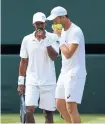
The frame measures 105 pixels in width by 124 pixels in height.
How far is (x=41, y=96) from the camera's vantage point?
296 inches

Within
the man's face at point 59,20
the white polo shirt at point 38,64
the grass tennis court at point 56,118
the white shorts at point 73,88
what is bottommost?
the grass tennis court at point 56,118

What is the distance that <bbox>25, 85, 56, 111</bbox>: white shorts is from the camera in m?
7.38

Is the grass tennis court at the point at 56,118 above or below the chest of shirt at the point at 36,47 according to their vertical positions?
below

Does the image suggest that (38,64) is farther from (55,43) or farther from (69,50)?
(69,50)

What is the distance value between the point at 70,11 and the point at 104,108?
6.57 ft

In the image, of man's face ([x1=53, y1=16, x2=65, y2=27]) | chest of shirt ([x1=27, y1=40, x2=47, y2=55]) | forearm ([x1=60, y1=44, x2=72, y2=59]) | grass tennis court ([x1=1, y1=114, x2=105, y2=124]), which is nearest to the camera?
forearm ([x1=60, y1=44, x2=72, y2=59])

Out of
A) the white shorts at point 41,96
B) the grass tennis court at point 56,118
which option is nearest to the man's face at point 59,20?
the white shorts at point 41,96

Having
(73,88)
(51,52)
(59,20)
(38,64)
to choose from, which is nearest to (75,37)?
(59,20)

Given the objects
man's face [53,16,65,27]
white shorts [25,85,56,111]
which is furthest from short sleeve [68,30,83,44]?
white shorts [25,85,56,111]

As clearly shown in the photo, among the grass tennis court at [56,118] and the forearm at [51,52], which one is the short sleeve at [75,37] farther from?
the grass tennis court at [56,118]

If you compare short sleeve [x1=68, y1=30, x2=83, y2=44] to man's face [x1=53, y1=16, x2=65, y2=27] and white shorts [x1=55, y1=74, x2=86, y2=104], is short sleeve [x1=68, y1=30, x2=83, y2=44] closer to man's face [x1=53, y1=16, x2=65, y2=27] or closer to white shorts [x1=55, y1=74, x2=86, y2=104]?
man's face [x1=53, y1=16, x2=65, y2=27]

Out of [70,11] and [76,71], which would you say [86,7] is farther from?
[76,71]

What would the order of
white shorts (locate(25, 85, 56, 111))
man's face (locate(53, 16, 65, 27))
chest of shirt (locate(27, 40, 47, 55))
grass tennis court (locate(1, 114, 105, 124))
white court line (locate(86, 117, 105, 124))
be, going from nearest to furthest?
man's face (locate(53, 16, 65, 27)), white shorts (locate(25, 85, 56, 111)), chest of shirt (locate(27, 40, 47, 55)), white court line (locate(86, 117, 105, 124)), grass tennis court (locate(1, 114, 105, 124))

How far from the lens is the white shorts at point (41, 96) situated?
7383 millimetres
